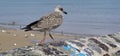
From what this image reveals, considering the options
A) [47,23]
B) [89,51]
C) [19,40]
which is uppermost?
[47,23]

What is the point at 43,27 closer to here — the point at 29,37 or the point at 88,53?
the point at 88,53

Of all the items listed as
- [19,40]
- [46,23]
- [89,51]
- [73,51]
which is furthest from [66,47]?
[19,40]

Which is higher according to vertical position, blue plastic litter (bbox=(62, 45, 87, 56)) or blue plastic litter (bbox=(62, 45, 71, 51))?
blue plastic litter (bbox=(62, 45, 71, 51))

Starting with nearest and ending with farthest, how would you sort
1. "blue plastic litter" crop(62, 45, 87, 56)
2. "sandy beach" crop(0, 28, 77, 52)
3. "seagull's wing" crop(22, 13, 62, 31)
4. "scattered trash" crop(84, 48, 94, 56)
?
"blue plastic litter" crop(62, 45, 87, 56) < "scattered trash" crop(84, 48, 94, 56) < "seagull's wing" crop(22, 13, 62, 31) < "sandy beach" crop(0, 28, 77, 52)

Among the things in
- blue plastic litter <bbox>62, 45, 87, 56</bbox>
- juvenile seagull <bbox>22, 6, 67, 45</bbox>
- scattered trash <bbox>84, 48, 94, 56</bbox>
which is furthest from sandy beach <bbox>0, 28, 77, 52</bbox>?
blue plastic litter <bbox>62, 45, 87, 56</bbox>

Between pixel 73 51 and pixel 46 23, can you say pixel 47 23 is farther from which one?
pixel 73 51

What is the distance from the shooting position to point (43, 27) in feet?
22.2

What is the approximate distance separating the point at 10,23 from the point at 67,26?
16.5 feet

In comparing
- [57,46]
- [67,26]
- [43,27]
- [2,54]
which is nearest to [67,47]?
[57,46]

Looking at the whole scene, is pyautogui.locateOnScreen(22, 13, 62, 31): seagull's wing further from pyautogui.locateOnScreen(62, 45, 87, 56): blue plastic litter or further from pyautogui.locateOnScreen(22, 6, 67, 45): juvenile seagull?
pyautogui.locateOnScreen(62, 45, 87, 56): blue plastic litter

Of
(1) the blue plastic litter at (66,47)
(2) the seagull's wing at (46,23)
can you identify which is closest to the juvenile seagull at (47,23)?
(2) the seagull's wing at (46,23)

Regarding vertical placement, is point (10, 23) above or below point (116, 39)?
below

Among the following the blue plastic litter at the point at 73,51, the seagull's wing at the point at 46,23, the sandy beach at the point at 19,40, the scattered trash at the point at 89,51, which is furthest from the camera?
the sandy beach at the point at 19,40

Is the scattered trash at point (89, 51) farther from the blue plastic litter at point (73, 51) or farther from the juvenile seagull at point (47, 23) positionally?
the juvenile seagull at point (47, 23)
